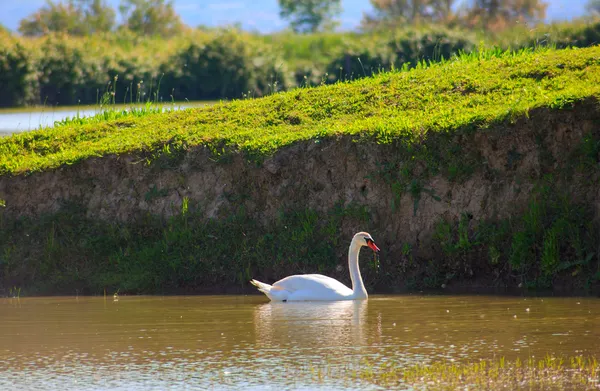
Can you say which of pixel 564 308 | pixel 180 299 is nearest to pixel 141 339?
pixel 180 299

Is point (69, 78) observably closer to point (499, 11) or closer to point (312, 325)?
point (499, 11)

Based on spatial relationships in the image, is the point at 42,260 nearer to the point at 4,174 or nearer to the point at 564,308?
the point at 4,174

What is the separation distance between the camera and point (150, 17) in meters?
61.1

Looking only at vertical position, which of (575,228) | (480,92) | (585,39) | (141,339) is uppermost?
(585,39)

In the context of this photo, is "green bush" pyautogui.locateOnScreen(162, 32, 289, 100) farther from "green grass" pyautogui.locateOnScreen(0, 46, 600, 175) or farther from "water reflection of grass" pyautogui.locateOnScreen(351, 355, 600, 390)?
"water reflection of grass" pyautogui.locateOnScreen(351, 355, 600, 390)

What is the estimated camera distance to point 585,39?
74.0 ft

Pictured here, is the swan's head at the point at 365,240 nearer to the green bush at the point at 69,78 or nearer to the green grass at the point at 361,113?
the green grass at the point at 361,113

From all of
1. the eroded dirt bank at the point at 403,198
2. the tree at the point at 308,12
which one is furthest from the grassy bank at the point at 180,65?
the tree at the point at 308,12

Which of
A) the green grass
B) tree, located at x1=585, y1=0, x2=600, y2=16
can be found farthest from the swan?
tree, located at x1=585, y1=0, x2=600, y2=16

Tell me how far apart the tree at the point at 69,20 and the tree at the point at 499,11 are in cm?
2792

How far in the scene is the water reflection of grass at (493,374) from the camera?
23.4 feet

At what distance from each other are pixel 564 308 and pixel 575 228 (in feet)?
4.99

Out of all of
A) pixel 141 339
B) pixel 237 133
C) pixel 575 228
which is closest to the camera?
pixel 141 339

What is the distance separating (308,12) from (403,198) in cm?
6475
